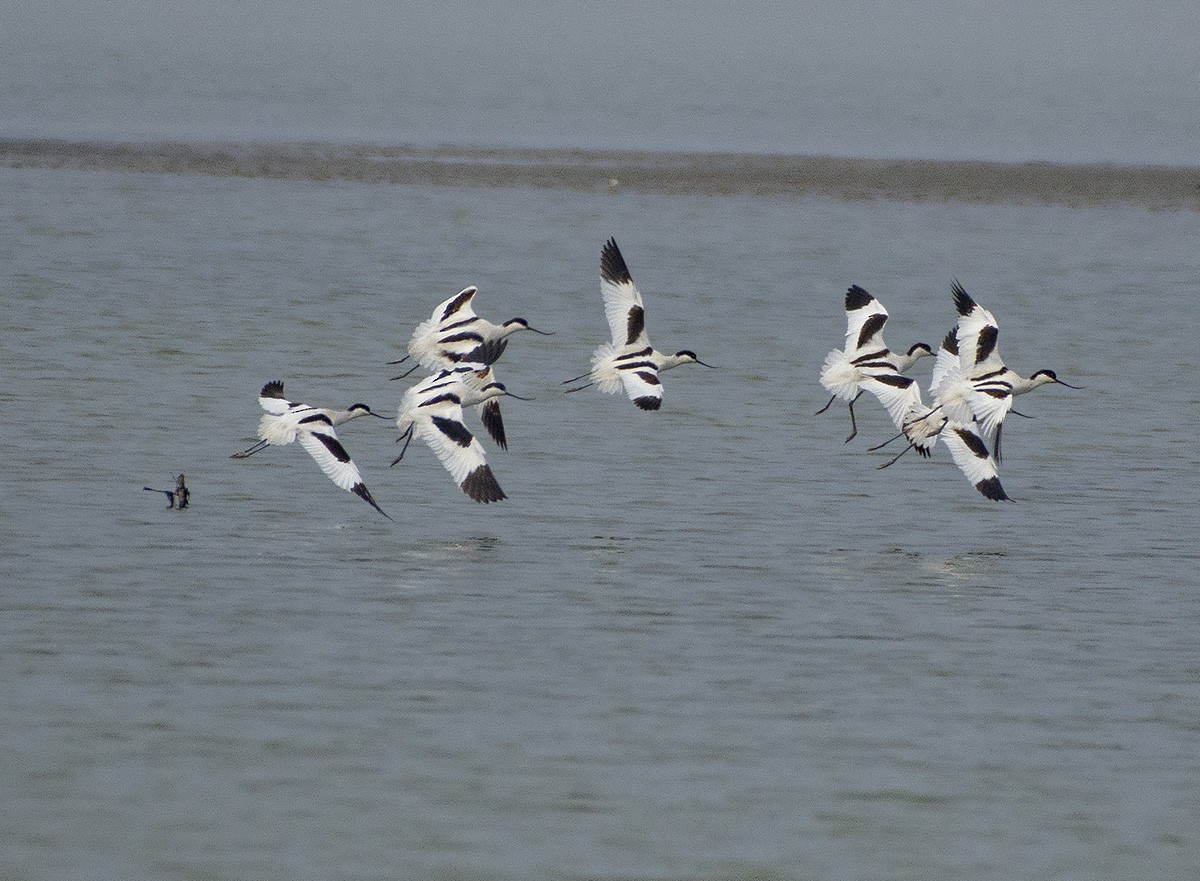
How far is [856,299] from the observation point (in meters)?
14.4

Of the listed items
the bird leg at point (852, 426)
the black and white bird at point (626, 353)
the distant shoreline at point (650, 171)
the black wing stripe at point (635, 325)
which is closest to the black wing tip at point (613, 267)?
the black and white bird at point (626, 353)

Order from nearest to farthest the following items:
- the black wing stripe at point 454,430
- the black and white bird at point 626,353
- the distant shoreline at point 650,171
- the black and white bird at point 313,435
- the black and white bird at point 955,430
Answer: the black and white bird at point 313,435, the black wing stripe at point 454,430, the black and white bird at point 955,430, the black and white bird at point 626,353, the distant shoreline at point 650,171

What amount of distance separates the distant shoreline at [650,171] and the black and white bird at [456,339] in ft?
51.3

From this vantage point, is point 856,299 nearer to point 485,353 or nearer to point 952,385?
point 952,385

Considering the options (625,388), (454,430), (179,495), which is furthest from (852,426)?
(179,495)

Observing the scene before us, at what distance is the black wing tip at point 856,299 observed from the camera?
14.3 meters

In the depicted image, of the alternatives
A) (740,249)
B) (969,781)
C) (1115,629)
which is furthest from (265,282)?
(969,781)

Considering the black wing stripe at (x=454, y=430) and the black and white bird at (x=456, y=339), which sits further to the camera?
the black and white bird at (x=456, y=339)

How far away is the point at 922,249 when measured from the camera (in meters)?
25.8

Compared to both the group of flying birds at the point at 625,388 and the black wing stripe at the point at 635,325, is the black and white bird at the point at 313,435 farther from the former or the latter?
the black wing stripe at the point at 635,325

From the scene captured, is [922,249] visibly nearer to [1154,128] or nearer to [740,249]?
[740,249]

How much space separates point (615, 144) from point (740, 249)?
11655 millimetres

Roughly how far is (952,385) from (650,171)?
1945 cm

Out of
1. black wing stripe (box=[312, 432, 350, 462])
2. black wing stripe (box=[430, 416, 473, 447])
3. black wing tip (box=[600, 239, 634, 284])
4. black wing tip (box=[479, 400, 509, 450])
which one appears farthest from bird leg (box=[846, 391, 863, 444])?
black wing stripe (box=[312, 432, 350, 462])
